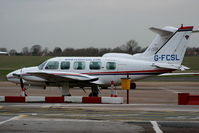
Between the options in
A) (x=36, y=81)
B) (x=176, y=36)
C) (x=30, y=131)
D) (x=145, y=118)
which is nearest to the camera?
(x=30, y=131)

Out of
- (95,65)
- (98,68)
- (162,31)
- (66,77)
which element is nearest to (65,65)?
(66,77)

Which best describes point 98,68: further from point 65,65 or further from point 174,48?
point 174,48

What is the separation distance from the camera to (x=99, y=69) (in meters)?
23.6

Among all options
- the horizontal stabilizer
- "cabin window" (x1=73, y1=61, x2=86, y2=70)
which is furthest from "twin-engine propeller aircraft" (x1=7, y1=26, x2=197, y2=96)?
the horizontal stabilizer

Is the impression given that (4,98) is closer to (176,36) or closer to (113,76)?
(113,76)

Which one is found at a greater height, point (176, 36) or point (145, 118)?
point (176, 36)

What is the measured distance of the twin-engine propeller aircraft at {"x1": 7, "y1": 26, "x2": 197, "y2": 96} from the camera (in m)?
22.8

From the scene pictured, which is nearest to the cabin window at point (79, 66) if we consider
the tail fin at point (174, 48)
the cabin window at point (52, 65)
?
the cabin window at point (52, 65)

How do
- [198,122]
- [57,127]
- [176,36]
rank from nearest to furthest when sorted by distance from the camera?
1. [57,127]
2. [198,122]
3. [176,36]

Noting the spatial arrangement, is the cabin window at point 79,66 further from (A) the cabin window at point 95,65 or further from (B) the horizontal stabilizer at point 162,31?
(B) the horizontal stabilizer at point 162,31

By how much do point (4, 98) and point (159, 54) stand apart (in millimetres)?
9999

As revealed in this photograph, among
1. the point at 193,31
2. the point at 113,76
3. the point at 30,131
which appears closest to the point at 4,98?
the point at 113,76

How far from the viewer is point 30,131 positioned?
10133 mm

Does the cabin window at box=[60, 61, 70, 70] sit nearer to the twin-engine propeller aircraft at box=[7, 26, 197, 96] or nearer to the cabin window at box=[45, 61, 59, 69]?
the twin-engine propeller aircraft at box=[7, 26, 197, 96]
